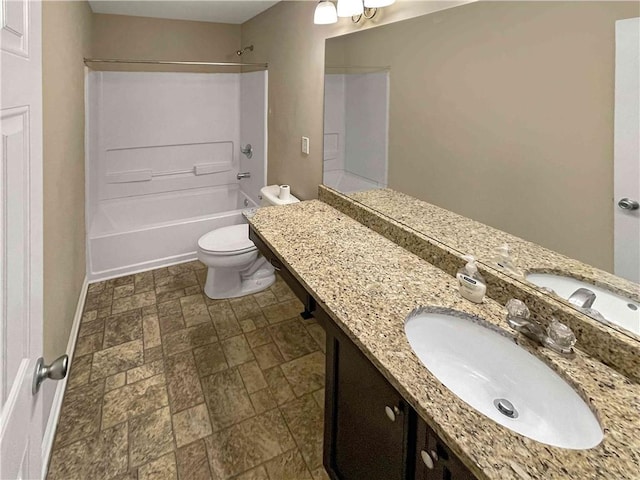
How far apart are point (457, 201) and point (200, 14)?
3162mm

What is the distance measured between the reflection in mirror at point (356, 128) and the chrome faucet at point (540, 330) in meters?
1.01

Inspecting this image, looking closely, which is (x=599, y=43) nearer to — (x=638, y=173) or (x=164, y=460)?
(x=638, y=173)

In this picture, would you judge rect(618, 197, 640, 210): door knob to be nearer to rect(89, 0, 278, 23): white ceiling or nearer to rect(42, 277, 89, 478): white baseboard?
rect(42, 277, 89, 478): white baseboard

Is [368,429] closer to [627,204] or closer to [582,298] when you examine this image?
[582,298]

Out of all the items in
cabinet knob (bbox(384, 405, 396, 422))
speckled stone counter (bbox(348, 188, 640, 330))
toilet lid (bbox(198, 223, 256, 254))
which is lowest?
cabinet knob (bbox(384, 405, 396, 422))

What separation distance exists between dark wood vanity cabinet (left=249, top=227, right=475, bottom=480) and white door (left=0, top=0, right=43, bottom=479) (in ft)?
2.52

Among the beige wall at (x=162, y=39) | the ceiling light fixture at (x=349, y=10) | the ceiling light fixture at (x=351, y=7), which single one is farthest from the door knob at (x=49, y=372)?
the beige wall at (x=162, y=39)

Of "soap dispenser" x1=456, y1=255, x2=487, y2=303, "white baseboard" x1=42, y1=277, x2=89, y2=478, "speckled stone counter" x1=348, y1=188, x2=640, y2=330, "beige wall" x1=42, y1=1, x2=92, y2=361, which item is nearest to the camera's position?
"speckled stone counter" x1=348, y1=188, x2=640, y2=330

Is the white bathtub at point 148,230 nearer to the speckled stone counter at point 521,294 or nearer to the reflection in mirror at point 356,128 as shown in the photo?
the reflection in mirror at point 356,128

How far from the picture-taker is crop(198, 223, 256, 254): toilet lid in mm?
2695

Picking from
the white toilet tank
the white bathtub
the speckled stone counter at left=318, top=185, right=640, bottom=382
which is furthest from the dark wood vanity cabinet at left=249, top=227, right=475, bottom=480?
the white bathtub

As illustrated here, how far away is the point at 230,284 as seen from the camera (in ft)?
9.49

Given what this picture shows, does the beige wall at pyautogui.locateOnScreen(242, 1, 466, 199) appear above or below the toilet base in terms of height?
above

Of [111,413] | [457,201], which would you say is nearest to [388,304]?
[457,201]
